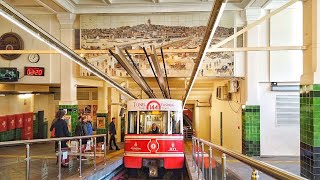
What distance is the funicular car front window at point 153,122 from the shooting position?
402 inches

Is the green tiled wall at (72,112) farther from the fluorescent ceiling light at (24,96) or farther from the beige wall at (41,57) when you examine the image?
the fluorescent ceiling light at (24,96)

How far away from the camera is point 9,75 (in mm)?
12008

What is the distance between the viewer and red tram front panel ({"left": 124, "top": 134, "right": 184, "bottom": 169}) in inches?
391

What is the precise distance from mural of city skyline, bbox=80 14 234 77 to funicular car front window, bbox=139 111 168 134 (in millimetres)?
2585

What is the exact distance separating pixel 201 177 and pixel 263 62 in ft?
22.7

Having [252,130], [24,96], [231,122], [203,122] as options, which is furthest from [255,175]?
[203,122]

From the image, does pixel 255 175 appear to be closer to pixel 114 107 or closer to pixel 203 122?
pixel 114 107

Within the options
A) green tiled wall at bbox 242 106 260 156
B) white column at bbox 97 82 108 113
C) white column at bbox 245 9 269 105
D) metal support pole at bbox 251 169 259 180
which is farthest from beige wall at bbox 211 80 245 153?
metal support pole at bbox 251 169 259 180

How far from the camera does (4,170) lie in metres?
7.11

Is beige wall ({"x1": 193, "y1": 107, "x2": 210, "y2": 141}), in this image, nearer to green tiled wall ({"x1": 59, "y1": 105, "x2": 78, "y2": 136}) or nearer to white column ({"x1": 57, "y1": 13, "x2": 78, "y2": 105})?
green tiled wall ({"x1": 59, "y1": 105, "x2": 78, "y2": 136})

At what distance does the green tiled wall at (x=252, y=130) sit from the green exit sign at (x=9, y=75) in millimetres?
7816

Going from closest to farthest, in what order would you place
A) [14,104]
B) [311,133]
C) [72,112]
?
[311,133] → [72,112] → [14,104]

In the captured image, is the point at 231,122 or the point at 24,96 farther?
the point at 24,96

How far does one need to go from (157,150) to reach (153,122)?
0.83m
